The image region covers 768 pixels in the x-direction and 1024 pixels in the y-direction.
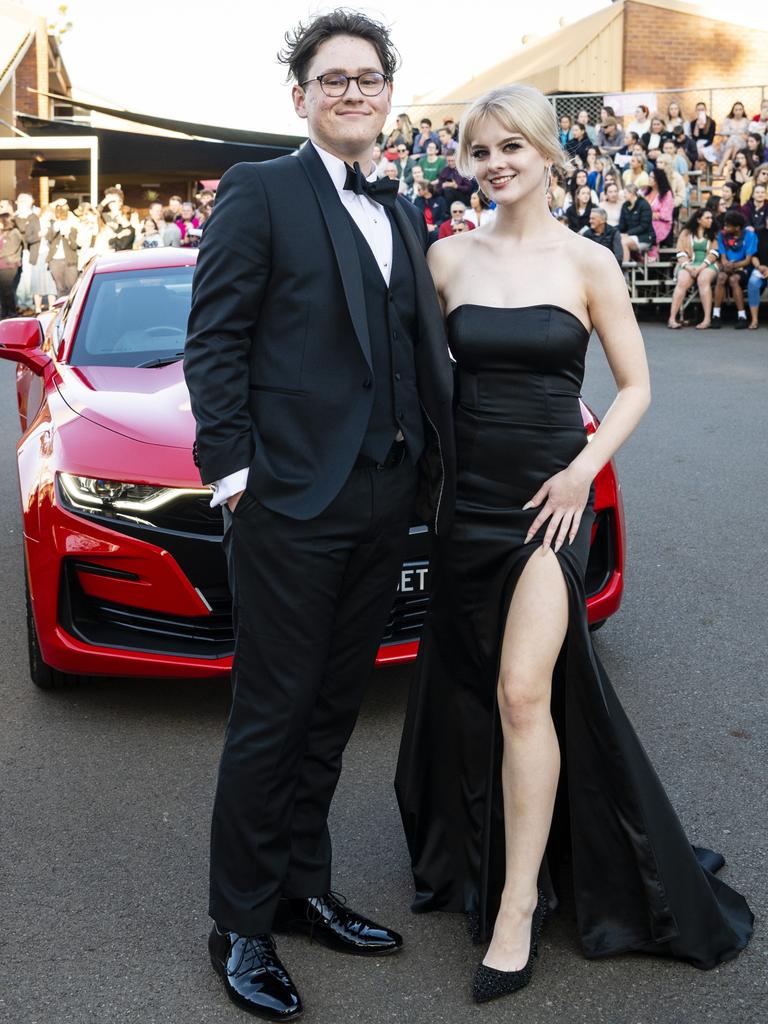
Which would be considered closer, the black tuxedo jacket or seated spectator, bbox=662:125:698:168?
the black tuxedo jacket

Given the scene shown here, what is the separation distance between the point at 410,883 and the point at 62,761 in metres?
1.35

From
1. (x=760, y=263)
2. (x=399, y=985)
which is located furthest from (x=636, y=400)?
(x=760, y=263)

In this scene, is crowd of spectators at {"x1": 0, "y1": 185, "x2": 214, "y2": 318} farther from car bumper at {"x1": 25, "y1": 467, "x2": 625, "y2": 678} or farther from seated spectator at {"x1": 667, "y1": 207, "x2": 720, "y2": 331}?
car bumper at {"x1": 25, "y1": 467, "x2": 625, "y2": 678}

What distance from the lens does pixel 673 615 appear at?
5.30m

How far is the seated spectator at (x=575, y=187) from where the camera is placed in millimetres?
17750

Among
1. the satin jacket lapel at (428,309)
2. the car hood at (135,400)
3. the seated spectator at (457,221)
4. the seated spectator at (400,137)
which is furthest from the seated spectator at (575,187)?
the satin jacket lapel at (428,309)

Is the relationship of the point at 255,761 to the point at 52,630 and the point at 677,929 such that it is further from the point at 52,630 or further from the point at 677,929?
the point at 52,630

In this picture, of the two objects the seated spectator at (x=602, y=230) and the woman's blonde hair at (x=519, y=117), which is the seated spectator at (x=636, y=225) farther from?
the woman's blonde hair at (x=519, y=117)

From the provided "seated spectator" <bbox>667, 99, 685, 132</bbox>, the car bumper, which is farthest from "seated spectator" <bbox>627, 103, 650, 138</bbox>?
the car bumper

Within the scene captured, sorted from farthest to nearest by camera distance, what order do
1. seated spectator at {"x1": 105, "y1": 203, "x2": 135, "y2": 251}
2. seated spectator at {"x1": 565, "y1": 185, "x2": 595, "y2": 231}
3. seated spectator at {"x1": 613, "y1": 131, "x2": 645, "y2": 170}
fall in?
seated spectator at {"x1": 105, "y1": 203, "x2": 135, "y2": 251}
seated spectator at {"x1": 613, "y1": 131, "x2": 645, "y2": 170}
seated spectator at {"x1": 565, "y1": 185, "x2": 595, "y2": 231}

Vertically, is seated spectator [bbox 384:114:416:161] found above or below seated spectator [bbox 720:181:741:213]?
above

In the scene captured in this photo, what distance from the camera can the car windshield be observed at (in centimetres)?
528

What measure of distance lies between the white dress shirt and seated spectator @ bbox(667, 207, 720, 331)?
1441 cm

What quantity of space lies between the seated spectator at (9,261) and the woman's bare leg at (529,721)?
19.4m
